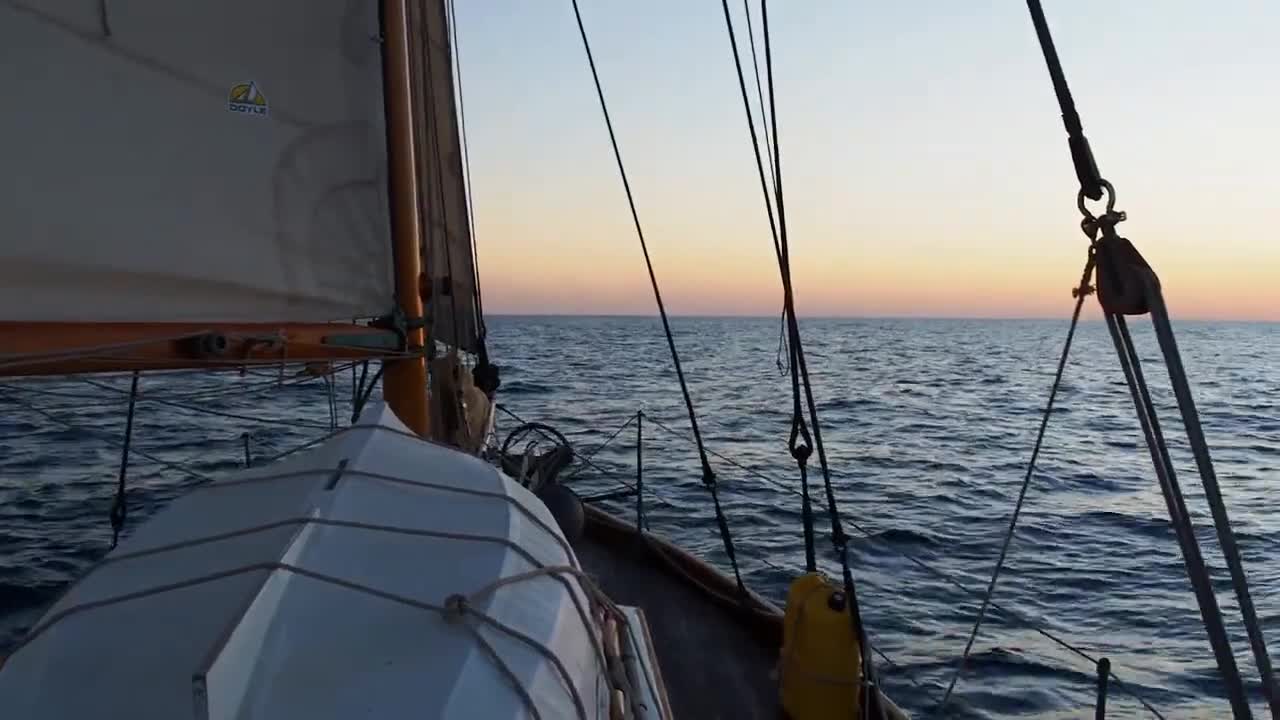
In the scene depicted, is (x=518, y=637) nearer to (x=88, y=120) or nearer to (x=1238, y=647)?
(x=88, y=120)

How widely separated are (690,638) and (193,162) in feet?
10.1

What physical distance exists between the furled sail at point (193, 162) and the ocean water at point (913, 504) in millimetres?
397

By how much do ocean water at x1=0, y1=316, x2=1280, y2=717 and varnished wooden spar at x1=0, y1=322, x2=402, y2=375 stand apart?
211 mm

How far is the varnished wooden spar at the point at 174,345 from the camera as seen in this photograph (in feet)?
10.3

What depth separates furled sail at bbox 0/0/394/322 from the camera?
3.27 m

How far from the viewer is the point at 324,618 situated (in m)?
2.03

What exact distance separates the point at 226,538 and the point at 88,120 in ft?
5.87

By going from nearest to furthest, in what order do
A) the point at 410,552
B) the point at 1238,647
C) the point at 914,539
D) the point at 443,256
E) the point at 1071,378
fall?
the point at 410,552 < the point at 443,256 < the point at 1238,647 < the point at 914,539 < the point at 1071,378

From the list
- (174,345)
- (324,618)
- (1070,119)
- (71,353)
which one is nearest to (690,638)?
(174,345)

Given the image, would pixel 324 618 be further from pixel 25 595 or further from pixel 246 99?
pixel 25 595

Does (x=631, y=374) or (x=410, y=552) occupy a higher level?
(x=410, y=552)

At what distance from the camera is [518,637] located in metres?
2.07

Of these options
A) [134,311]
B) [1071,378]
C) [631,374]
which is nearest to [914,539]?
[134,311]

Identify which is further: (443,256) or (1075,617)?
(1075,617)
